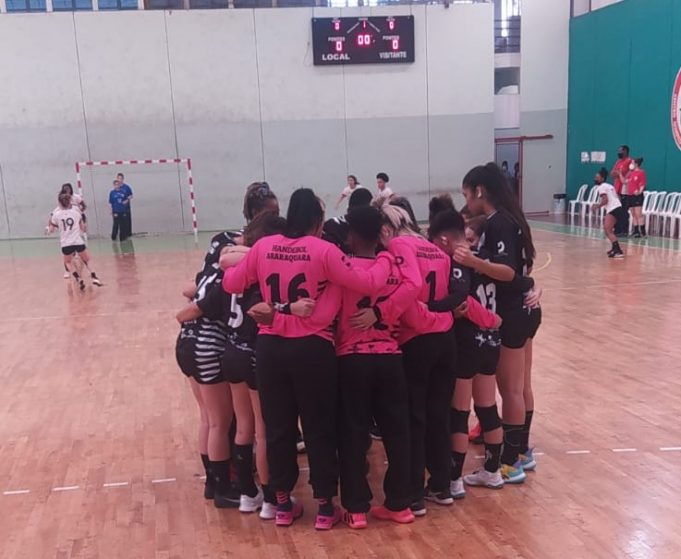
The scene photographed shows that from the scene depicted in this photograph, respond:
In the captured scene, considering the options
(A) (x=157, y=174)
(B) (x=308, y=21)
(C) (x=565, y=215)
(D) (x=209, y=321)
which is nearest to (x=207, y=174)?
(A) (x=157, y=174)

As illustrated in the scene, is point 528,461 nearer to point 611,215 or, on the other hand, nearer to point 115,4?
point 611,215

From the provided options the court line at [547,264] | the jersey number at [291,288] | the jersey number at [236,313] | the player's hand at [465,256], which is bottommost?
the court line at [547,264]

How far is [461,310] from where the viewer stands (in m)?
3.21

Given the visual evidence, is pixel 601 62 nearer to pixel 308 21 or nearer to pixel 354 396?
pixel 308 21

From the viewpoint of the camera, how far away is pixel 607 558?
2.87 meters

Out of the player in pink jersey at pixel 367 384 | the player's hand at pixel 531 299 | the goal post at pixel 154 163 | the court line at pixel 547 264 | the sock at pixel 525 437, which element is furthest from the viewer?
the goal post at pixel 154 163

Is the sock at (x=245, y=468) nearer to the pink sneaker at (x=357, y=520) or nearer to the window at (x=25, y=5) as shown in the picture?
the pink sneaker at (x=357, y=520)

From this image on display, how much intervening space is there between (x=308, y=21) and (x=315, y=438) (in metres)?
16.5

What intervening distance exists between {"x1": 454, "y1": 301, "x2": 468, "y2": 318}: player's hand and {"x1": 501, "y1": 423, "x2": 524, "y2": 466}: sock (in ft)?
2.62

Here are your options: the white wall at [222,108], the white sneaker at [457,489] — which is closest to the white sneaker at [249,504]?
the white sneaker at [457,489]

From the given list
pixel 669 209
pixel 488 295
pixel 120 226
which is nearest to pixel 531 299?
pixel 488 295

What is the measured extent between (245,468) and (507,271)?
5.55 ft

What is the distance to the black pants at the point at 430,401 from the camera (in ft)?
10.4

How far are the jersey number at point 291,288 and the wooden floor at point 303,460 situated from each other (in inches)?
46.2
